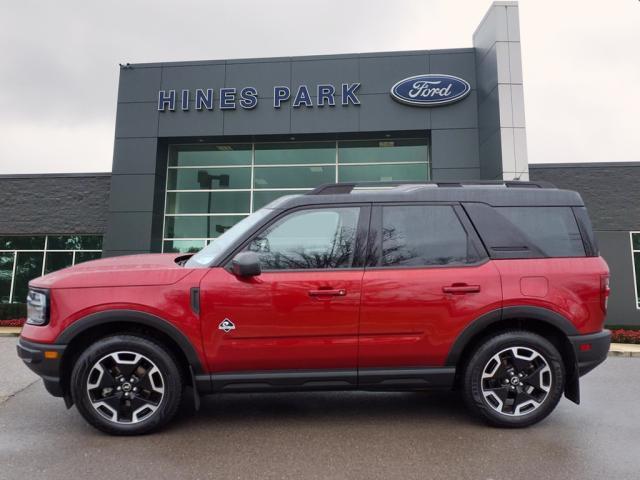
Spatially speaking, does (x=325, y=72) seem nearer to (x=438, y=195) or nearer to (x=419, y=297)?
(x=438, y=195)

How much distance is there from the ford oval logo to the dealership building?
0.12 ft

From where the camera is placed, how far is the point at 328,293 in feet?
11.6

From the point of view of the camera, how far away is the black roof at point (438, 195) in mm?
3869

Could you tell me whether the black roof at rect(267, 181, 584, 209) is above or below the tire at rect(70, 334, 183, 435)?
above

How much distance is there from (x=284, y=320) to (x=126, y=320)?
1.22 m

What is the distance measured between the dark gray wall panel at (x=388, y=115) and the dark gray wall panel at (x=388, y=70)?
0.33 meters

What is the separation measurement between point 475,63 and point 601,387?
1343cm

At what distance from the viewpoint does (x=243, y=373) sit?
3.53m

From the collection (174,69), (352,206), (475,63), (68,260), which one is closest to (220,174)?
(174,69)

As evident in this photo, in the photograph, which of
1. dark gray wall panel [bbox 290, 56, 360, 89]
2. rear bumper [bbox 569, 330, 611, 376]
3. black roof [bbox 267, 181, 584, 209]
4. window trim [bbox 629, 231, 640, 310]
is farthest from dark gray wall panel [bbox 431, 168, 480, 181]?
rear bumper [bbox 569, 330, 611, 376]

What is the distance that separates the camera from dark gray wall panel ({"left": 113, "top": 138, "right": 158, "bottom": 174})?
16.4m

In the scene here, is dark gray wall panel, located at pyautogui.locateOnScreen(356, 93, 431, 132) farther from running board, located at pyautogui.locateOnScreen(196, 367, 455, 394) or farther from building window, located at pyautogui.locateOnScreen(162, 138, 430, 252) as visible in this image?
running board, located at pyautogui.locateOnScreen(196, 367, 455, 394)

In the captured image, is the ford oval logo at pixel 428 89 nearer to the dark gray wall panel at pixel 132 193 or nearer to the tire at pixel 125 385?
the dark gray wall panel at pixel 132 193

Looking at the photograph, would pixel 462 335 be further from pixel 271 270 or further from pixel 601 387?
pixel 601 387
